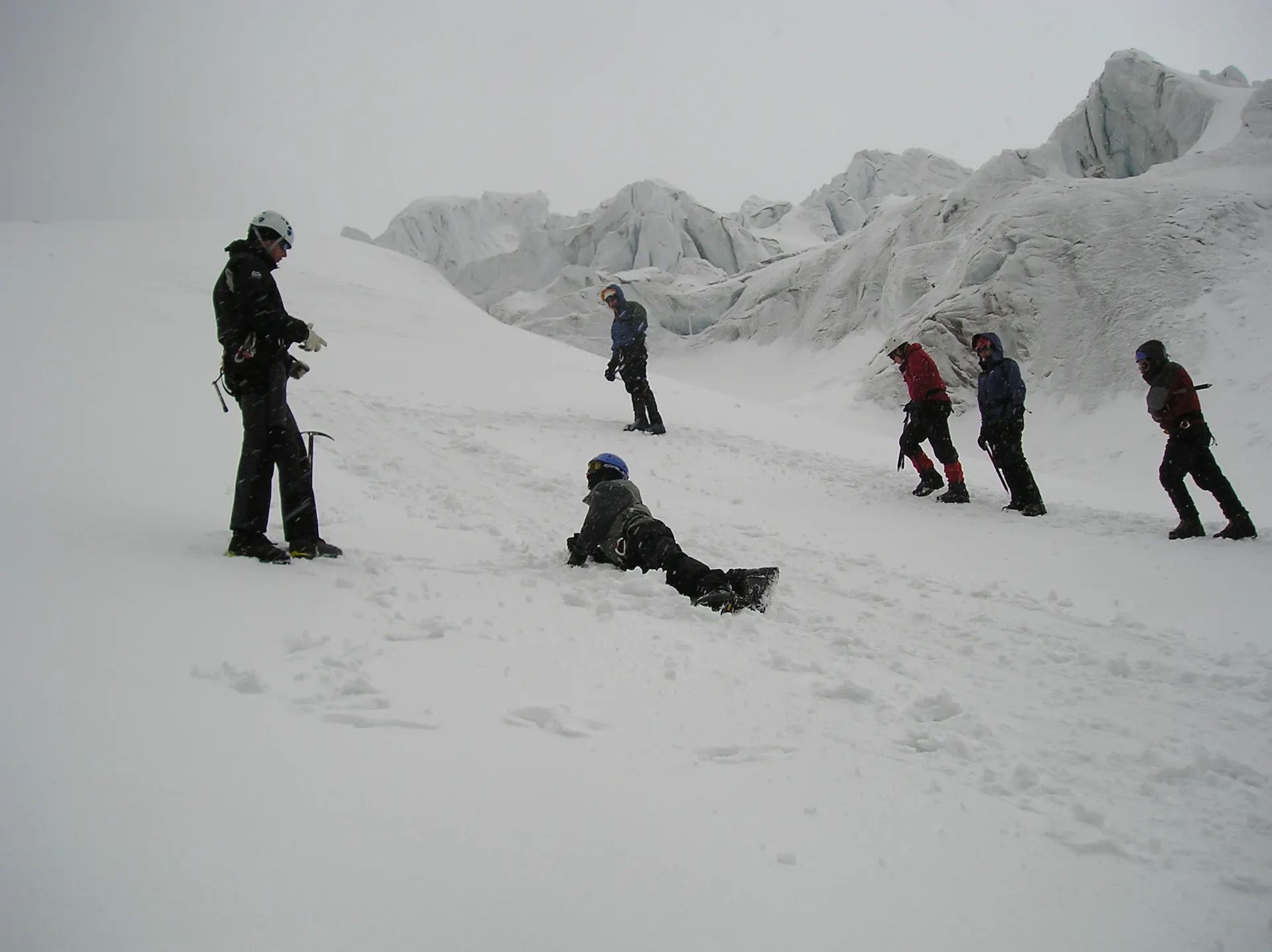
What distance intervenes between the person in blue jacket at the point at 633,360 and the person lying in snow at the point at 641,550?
5229 millimetres

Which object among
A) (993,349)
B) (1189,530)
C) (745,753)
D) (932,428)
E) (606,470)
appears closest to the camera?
(745,753)

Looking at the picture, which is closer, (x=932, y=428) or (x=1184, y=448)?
(x=1184, y=448)

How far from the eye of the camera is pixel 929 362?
8.43 m

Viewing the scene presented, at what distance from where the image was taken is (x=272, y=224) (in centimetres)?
440

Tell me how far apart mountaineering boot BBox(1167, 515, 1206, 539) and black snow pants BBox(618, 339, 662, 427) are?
637 cm

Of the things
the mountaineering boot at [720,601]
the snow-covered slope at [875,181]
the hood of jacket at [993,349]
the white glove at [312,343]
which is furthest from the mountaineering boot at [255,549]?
the snow-covered slope at [875,181]

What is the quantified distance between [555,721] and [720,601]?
1.65m

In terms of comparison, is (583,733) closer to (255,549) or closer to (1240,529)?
(255,549)

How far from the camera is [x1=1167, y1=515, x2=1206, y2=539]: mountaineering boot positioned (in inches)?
238

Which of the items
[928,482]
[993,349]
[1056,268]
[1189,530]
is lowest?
[1189,530]

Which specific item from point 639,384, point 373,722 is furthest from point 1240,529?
point 639,384

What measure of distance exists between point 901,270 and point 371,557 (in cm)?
2861

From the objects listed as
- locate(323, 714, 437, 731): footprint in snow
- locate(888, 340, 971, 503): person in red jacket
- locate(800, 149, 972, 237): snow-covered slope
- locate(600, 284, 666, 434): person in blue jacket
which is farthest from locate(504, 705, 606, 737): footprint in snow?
locate(800, 149, 972, 237): snow-covered slope

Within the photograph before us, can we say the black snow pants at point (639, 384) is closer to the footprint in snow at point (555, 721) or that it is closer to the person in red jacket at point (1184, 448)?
the person in red jacket at point (1184, 448)
